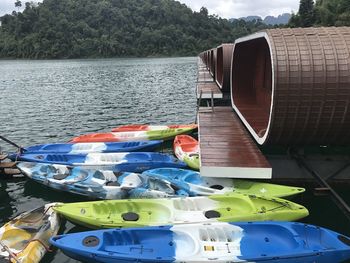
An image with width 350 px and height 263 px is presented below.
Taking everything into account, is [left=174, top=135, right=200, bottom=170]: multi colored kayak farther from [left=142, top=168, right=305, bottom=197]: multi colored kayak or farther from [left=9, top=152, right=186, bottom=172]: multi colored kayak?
[left=142, top=168, right=305, bottom=197]: multi colored kayak

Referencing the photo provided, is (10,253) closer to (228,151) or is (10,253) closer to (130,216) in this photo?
(130,216)

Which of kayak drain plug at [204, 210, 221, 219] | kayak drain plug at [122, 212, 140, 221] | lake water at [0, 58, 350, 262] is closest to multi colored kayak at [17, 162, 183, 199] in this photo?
lake water at [0, 58, 350, 262]

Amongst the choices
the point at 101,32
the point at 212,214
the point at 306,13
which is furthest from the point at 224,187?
the point at 101,32

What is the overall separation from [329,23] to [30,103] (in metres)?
62.5

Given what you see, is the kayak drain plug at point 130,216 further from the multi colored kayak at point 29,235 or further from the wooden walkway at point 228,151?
the wooden walkway at point 228,151

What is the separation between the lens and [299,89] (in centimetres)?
1055

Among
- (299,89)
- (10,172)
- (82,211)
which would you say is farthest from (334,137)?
(10,172)

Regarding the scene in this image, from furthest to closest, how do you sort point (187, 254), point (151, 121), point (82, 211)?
point (151, 121), point (82, 211), point (187, 254)

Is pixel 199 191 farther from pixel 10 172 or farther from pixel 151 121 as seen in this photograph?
pixel 151 121

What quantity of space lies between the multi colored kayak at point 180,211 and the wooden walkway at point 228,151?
0.87 metres

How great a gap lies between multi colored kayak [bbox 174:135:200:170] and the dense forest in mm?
61176

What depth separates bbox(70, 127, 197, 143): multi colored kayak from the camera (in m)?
20.4

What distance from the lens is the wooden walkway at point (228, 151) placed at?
11.6 meters

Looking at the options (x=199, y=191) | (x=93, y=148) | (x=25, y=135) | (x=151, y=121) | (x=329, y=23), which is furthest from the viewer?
(x=329, y=23)
